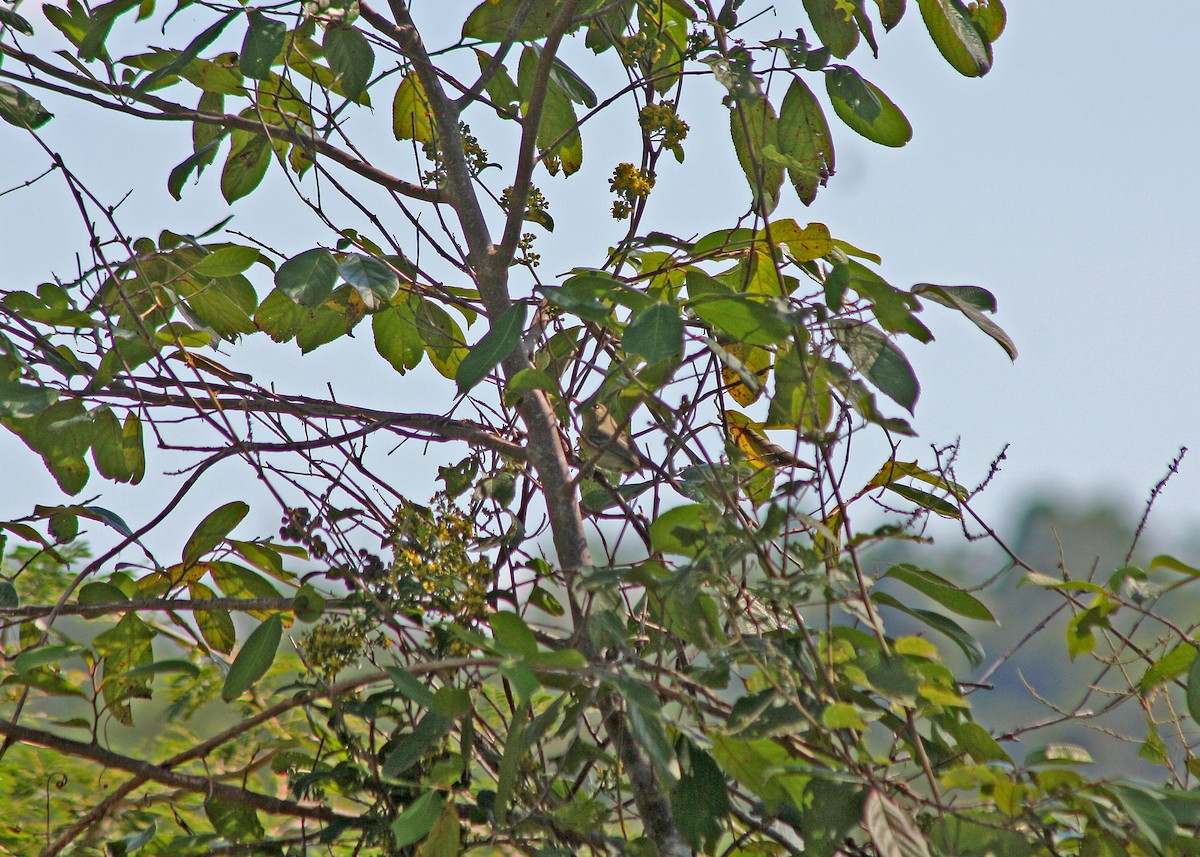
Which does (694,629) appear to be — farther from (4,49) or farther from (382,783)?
(4,49)

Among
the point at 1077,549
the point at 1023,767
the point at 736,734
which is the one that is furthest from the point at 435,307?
the point at 1077,549

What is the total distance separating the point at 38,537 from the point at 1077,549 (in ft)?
4.47

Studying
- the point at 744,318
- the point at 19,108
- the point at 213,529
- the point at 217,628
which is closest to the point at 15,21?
the point at 19,108

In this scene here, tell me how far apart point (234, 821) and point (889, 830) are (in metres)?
0.68

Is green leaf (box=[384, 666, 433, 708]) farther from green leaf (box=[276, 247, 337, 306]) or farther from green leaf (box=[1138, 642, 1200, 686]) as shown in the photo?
green leaf (box=[1138, 642, 1200, 686])

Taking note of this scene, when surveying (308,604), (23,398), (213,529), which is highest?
(23,398)

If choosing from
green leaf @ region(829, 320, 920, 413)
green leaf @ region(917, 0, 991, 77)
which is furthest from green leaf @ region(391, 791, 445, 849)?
green leaf @ region(917, 0, 991, 77)

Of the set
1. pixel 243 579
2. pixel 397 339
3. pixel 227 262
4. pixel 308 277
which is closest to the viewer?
pixel 308 277

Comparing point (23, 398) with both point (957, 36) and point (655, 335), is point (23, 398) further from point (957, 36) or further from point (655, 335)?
point (957, 36)

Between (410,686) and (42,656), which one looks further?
(42,656)

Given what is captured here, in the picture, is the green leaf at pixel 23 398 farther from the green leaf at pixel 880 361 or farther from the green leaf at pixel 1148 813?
the green leaf at pixel 1148 813

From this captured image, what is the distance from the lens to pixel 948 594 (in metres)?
0.78

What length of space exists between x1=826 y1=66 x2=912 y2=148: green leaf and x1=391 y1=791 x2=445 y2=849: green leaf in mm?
676

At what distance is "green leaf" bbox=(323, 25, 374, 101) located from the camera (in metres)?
0.86
